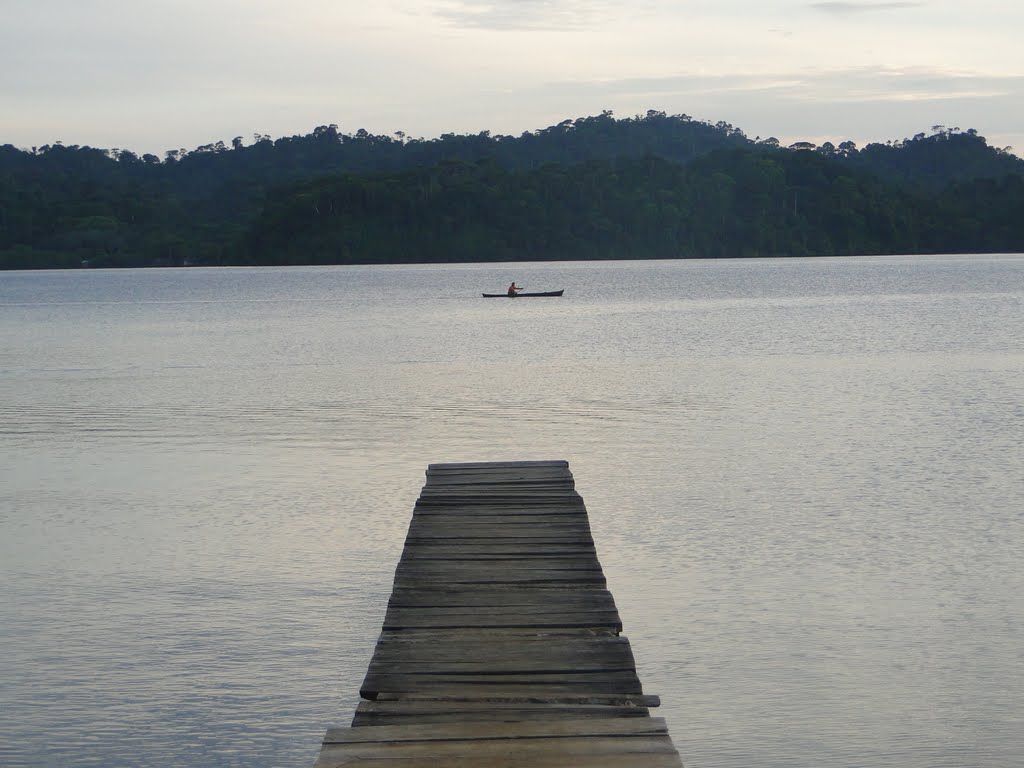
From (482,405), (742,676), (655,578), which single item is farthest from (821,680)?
(482,405)

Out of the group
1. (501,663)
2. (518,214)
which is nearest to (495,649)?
(501,663)

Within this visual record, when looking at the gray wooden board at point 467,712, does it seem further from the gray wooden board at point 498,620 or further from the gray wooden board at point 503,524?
the gray wooden board at point 503,524

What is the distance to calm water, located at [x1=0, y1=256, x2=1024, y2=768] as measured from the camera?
7715mm

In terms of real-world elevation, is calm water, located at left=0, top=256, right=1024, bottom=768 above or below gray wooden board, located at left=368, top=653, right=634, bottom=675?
below

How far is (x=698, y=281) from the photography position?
104m

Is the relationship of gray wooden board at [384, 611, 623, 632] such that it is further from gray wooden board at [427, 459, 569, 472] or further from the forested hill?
the forested hill

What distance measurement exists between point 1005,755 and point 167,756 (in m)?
4.62

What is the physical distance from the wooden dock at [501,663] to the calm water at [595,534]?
3.20 ft

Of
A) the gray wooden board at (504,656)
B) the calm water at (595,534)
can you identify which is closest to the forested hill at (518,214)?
the calm water at (595,534)

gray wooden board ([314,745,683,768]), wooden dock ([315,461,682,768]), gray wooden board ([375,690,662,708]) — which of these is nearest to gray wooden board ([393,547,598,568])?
wooden dock ([315,461,682,768])

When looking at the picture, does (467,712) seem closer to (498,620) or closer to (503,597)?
(498,620)

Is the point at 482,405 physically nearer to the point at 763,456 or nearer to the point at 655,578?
the point at 763,456

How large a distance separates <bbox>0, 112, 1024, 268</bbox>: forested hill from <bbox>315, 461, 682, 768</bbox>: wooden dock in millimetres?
142154

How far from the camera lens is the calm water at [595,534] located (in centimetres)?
771
